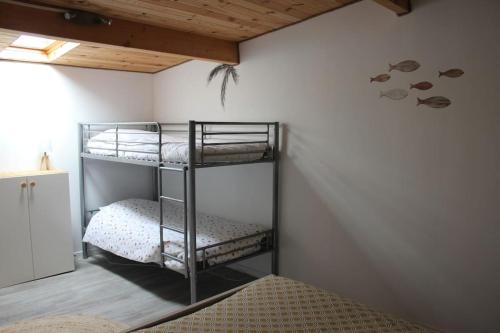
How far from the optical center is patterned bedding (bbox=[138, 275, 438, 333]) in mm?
1640

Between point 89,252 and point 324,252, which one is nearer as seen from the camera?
point 324,252

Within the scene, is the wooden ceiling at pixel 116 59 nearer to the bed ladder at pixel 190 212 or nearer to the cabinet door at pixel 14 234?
the bed ladder at pixel 190 212

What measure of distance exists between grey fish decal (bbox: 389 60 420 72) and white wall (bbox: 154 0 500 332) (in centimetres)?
4

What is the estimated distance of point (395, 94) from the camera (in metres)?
2.63

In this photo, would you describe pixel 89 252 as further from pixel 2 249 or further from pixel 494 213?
pixel 494 213

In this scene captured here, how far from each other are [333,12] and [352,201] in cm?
144

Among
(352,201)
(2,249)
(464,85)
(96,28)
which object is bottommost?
(2,249)

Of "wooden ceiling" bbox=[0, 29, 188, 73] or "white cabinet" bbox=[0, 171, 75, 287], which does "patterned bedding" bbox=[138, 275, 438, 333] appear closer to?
"wooden ceiling" bbox=[0, 29, 188, 73]

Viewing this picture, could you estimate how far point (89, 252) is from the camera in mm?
4410

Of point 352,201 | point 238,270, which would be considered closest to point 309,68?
point 352,201

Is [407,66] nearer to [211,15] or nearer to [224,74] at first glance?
[211,15]

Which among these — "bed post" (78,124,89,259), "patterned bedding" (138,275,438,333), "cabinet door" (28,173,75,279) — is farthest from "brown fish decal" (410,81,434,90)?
"bed post" (78,124,89,259)

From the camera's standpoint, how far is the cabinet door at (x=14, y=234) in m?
3.53

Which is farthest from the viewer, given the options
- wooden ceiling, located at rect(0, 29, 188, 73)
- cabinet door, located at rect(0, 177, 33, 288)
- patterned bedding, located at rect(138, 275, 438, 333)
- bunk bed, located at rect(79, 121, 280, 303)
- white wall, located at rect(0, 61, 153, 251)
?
white wall, located at rect(0, 61, 153, 251)
